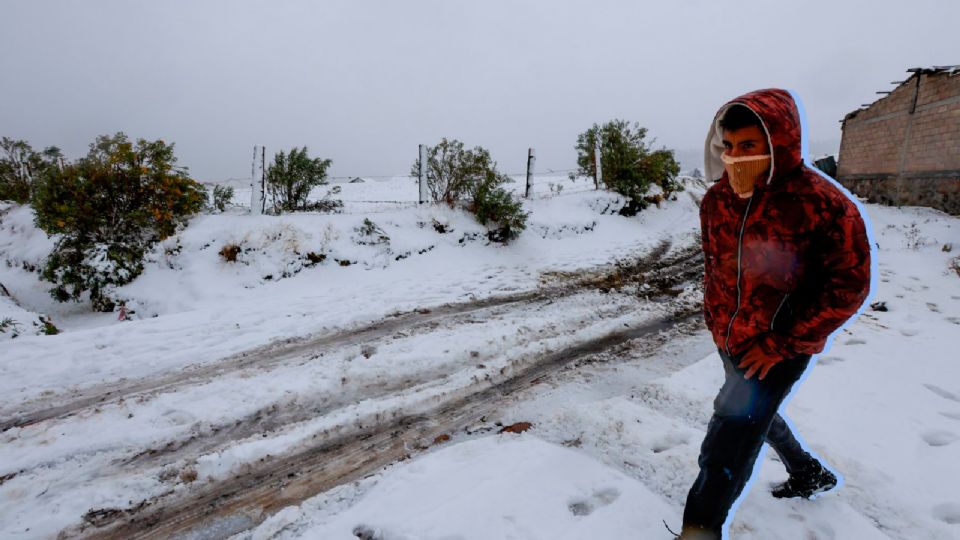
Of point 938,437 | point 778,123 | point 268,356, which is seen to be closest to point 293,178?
point 268,356

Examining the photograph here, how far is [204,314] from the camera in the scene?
558 centimetres

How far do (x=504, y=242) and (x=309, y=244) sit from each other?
4223mm

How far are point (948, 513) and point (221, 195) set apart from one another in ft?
41.1

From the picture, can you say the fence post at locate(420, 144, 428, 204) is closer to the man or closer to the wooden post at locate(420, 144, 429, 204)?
the wooden post at locate(420, 144, 429, 204)

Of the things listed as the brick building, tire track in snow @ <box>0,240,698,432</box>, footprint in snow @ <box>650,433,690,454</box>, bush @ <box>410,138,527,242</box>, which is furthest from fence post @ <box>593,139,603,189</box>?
footprint in snow @ <box>650,433,690,454</box>

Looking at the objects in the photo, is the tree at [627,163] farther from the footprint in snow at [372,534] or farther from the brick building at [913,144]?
the footprint in snow at [372,534]

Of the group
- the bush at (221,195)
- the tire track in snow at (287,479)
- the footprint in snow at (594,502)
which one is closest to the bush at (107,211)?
the bush at (221,195)

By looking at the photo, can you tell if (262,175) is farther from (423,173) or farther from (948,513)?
(948,513)

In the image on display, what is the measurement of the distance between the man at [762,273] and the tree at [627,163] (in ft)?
39.6

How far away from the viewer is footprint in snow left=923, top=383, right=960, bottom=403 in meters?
3.30

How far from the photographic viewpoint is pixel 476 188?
32.7 ft

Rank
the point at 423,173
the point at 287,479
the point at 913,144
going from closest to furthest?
the point at 287,479
the point at 423,173
the point at 913,144

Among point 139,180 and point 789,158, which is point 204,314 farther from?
point 789,158

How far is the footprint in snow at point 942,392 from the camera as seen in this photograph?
3304 mm
